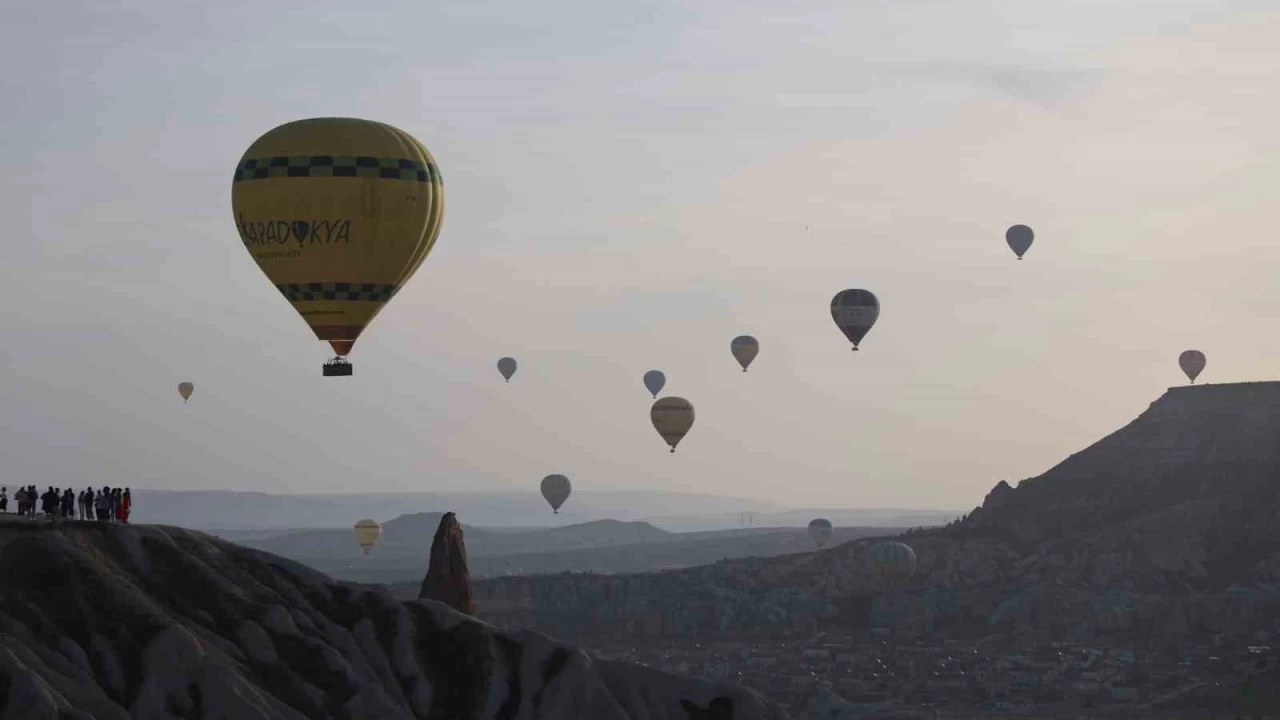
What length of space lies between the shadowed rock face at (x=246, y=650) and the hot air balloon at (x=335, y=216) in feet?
53.3

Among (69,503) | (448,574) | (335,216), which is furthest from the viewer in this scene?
(448,574)

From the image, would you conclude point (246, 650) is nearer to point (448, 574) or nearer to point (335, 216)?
point (335, 216)

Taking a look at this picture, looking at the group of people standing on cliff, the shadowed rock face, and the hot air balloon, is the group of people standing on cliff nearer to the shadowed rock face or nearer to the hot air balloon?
the shadowed rock face

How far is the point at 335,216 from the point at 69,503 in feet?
94.5

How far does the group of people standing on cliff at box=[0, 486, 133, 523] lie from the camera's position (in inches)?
4520

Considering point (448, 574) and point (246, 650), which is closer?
point (246, 650)

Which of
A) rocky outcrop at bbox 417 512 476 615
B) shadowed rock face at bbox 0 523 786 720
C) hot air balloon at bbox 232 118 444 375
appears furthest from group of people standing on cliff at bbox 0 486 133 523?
rocky outcrop at bbox 417 512 476 615

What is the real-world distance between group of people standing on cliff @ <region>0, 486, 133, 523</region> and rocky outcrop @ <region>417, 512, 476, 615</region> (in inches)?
1521

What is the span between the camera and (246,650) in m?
122

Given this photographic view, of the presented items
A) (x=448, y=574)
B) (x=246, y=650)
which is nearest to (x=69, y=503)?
(x=246, y=650)

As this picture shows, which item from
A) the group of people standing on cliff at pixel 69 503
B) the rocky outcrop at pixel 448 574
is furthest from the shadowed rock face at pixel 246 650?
the rocky outcrop at pixel 448 574

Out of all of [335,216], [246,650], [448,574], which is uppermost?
[335,216]

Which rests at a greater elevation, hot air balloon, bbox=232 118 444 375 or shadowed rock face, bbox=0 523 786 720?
hot air balloon, bbox=232 118 444 375

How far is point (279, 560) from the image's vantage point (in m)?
131
